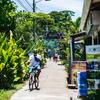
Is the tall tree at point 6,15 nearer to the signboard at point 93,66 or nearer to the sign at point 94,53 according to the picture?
the signboard at point 93,66

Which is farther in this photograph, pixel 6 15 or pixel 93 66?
pixel 6 15

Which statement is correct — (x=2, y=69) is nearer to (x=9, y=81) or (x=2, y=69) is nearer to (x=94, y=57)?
(x=9, y=81)

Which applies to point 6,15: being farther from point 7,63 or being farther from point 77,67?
point 77,67

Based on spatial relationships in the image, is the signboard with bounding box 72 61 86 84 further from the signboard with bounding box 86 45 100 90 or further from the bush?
the signboard with bounding box 86 45 100 90

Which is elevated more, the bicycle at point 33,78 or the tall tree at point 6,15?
the tall tree at point 6,15

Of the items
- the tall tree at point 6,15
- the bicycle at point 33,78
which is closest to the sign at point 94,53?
the bicycle at point 33,78

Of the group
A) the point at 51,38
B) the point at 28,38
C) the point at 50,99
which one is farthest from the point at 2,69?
the point at 51,38

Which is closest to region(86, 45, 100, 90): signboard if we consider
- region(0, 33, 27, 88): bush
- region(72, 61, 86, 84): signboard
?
region(72, 61, 86, 84): signboard

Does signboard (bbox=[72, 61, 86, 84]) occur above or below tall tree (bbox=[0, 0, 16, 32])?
below

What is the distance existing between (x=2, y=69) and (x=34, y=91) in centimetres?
178

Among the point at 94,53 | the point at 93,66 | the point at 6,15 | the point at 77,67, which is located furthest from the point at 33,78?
the point at 6,15

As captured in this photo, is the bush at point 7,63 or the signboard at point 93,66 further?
the bush at point 7,63

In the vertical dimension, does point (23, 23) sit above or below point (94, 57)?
above

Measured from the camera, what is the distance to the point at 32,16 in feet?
143
